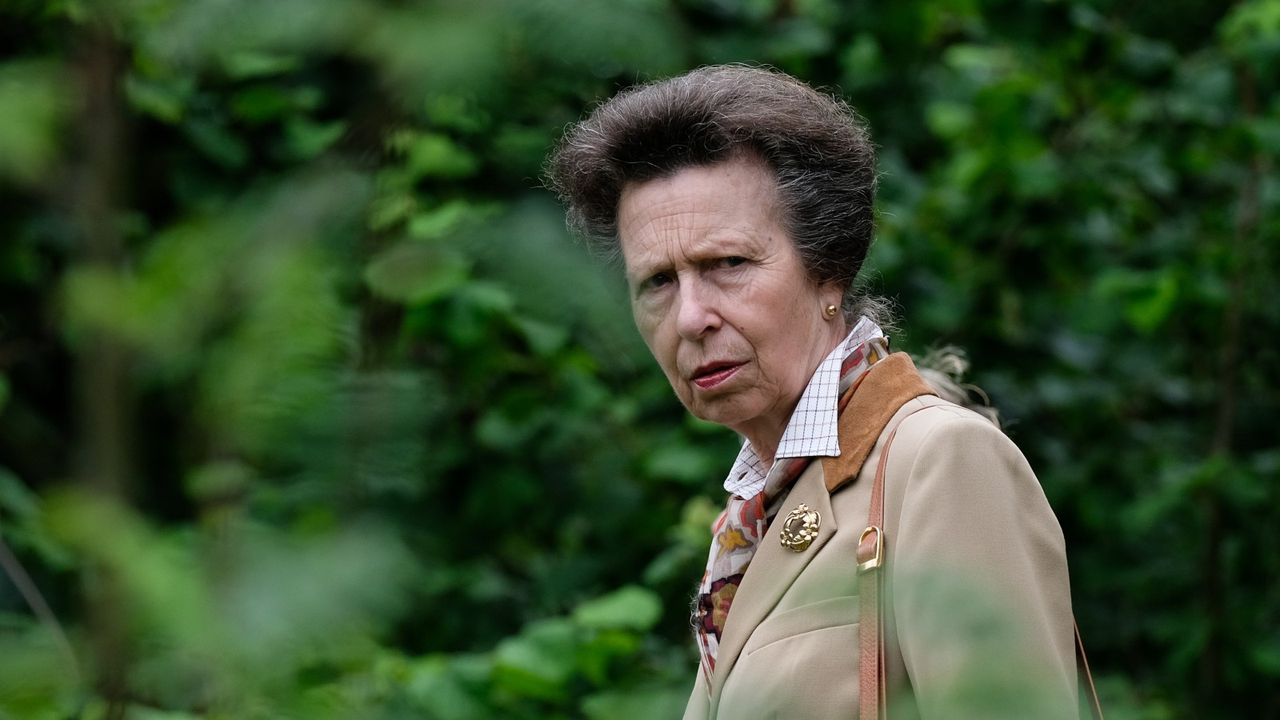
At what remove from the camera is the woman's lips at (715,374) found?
2229 mm

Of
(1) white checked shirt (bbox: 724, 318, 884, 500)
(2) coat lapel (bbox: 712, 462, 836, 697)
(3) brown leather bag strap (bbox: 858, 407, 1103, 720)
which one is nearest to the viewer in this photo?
(3) brown leather bag strap (bbox: 858, 407, 1103, 720)

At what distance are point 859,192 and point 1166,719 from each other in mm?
Result: 2267

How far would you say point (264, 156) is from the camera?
0.78m

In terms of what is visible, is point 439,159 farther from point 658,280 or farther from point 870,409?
point 658,280

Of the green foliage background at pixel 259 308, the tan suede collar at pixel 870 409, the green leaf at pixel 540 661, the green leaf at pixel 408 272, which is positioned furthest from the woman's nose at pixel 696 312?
the green leaf at pixel 408 272

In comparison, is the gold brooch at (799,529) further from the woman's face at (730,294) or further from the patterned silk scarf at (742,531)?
Answer: the woman's face at (730,294)

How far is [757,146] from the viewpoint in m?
2.25

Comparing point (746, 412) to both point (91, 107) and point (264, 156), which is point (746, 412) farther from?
point (91, 107)

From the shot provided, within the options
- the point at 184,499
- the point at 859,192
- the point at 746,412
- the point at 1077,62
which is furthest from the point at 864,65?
the point at 184,499

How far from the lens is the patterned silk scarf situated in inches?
84.6

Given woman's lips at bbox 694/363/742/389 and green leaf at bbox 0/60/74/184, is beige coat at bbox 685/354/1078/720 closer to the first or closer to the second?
woman's lips at bbox 694/363/742/389

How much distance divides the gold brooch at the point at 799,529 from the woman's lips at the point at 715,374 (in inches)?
11.4

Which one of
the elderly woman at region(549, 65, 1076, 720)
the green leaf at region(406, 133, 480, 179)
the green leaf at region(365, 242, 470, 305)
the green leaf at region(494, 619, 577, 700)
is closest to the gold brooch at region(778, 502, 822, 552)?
the elderly woman at region(549, 65, 1076, 720)

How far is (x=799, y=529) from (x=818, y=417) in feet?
0.72
